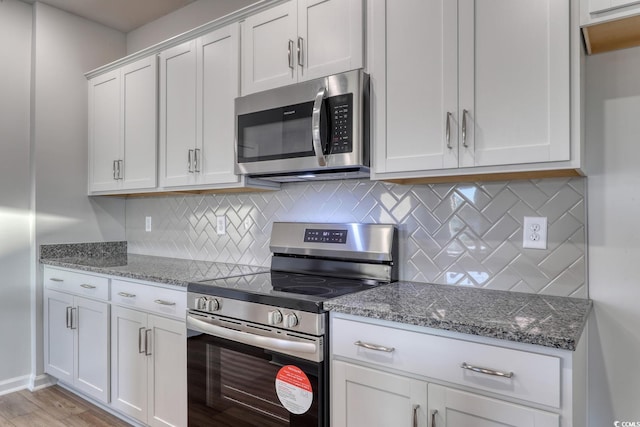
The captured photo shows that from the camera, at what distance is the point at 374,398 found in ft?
4.44

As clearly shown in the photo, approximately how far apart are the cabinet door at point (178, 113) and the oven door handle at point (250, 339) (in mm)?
937

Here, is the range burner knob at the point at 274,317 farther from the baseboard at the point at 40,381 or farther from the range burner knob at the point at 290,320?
the baseboard at the point at 40,381

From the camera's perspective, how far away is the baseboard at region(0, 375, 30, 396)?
277 cm

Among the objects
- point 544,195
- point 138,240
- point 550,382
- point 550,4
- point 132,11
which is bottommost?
point 550,382

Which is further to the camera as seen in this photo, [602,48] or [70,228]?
[70,228]

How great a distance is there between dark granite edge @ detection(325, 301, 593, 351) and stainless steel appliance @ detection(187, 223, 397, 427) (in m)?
0.15

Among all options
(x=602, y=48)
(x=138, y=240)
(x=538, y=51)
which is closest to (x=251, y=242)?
(x=138, y=240)

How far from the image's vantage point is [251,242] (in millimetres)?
2545

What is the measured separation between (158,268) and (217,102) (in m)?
1.02

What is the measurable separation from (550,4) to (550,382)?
117 centimetres

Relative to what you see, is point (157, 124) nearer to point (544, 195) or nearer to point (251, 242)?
point (251, 242)

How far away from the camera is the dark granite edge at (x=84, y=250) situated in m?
2.91

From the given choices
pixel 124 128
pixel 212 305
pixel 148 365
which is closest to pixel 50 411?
pixel 148 365

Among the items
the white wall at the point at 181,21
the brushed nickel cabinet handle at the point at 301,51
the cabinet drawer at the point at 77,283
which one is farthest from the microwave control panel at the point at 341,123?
the cabinet drawer at the point at 77,283
